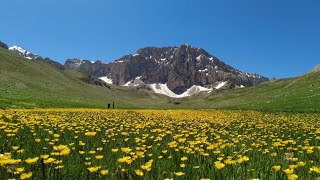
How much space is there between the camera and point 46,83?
368 ft

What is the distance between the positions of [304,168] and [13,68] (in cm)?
11927

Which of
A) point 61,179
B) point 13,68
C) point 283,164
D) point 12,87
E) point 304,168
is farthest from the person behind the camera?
point 13,68

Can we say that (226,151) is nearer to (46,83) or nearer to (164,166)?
(164,166)

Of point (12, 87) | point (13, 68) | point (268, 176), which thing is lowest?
point (268, 176)

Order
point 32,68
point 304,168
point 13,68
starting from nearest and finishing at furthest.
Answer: point 304,168, point 13,68, point 32,68

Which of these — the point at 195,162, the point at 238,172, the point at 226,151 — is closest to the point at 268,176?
the point at 238,172

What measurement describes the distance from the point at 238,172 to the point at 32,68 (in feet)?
433

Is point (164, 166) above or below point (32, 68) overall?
below

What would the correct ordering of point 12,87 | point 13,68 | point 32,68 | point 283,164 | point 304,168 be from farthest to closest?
point 32,68 → point 13,68 → point 12,87 → point 283,164 → point 304,168

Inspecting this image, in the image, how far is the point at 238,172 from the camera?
604 cm

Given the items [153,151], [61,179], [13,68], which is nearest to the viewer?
[61,179]

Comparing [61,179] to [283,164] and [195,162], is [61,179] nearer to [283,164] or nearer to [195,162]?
[195,162]

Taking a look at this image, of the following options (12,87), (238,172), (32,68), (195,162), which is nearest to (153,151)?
(195,162)

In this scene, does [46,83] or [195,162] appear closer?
[195,162]
